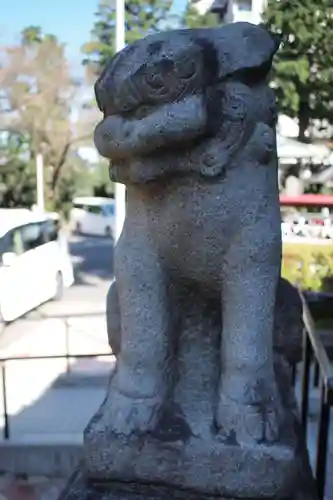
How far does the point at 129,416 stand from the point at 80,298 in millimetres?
6513

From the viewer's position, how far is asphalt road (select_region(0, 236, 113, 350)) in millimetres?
6430

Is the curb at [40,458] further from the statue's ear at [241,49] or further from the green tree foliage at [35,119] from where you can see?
the green tree foliage at [35,119]

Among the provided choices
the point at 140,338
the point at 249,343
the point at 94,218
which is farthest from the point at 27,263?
the point at 94,218

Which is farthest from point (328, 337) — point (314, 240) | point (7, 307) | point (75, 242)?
point (75, 242)

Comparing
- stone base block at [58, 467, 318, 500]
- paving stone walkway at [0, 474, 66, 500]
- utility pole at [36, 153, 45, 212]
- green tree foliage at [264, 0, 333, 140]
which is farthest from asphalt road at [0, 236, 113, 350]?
stone base block at [58, 467, 318, 500]

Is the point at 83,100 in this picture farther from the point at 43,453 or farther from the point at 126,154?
the point at 126,154

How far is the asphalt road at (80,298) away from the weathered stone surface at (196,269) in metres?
4.57

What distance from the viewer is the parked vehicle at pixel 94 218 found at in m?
14.9

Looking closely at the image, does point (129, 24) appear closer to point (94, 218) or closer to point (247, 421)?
point (94, 218)

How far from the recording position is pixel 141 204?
55.1 inches

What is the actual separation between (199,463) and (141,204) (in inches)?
A: 20.8

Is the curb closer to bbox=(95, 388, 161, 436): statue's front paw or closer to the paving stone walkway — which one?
the paving stone walkway

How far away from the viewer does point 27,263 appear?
276 inches

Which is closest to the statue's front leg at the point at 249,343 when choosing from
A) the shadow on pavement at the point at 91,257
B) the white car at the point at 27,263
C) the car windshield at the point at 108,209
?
the white car at the point at 27,263
